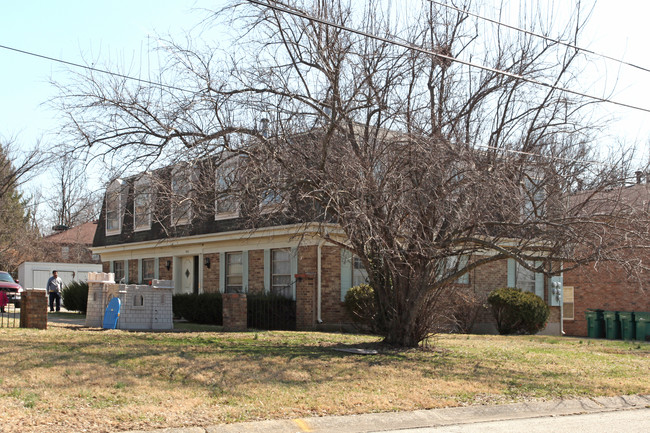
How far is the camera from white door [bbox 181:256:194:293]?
86.3ft

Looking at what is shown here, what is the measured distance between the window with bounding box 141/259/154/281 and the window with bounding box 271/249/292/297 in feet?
25.0

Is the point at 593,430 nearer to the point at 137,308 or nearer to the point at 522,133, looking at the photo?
the point at 522,133

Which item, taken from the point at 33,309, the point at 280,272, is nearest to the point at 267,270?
the point at 280,272

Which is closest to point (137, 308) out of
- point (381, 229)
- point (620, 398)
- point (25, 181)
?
point (381, 229)

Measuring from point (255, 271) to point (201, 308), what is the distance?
2549 mm

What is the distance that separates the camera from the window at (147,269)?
92.6 feet

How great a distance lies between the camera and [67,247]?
1961 inches

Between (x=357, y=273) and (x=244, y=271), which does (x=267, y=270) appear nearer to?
(x=244, y=271)

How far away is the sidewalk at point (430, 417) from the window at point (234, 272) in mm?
15212

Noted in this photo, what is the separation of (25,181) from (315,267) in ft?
51.0

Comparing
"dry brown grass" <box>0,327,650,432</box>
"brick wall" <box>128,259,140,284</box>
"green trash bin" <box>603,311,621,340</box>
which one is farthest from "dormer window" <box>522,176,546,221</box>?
"brick wall" <box>128,259,140,284</box>

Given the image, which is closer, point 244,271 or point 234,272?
point 244,271

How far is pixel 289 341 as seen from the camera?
15.1 metres

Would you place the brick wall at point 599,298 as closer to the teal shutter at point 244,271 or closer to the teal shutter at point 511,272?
the teal shutter at point 511,272
